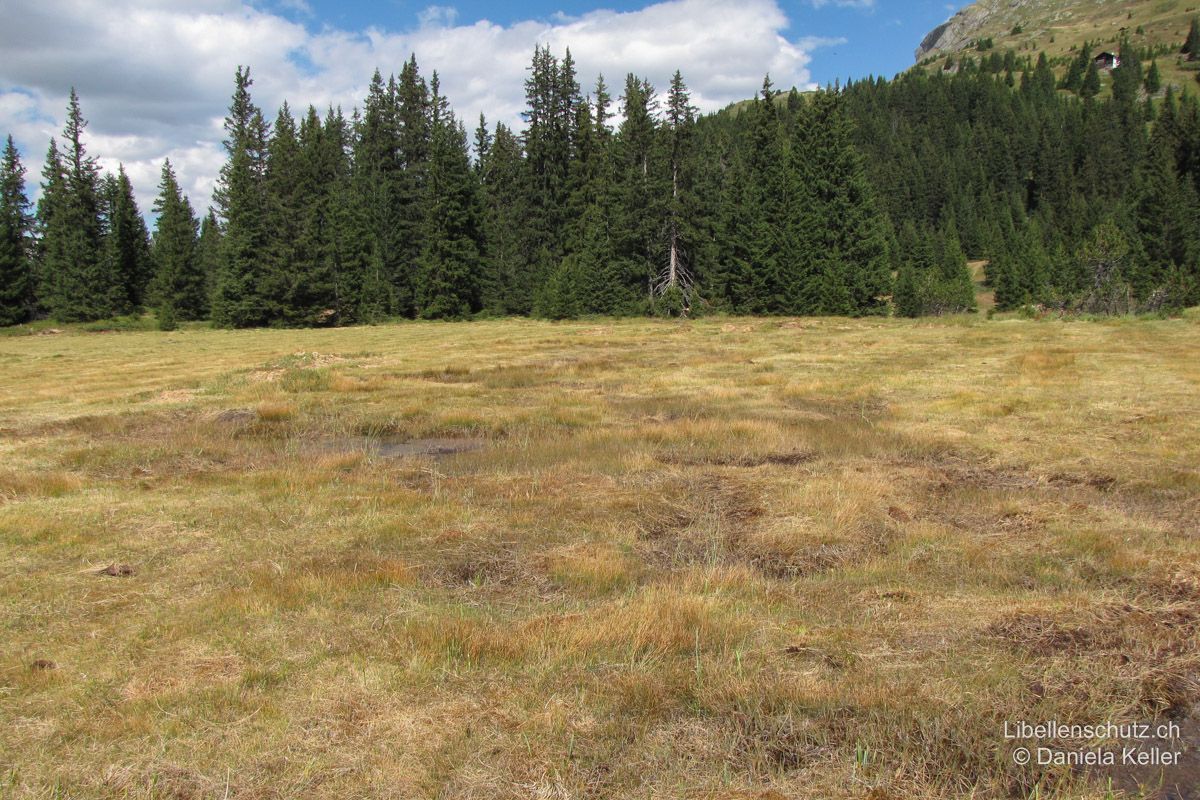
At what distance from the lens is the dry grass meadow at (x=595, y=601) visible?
3875 millimetres

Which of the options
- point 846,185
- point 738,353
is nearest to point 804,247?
point 846,185

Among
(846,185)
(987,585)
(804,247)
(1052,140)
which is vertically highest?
(1052,140)

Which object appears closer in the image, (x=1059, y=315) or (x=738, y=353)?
(x=738, y=353)

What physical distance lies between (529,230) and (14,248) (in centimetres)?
4110

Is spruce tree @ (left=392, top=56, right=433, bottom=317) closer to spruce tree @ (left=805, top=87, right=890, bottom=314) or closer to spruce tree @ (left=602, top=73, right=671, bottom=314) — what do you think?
spruce tree @ (left=602, top=73, right=671, bottom=314)

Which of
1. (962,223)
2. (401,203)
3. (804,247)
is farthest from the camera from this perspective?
(962,223)

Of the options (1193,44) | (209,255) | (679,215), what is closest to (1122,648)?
(679,215)

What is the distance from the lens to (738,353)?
2775cm

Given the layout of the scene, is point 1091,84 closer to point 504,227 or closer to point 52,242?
point 504,227

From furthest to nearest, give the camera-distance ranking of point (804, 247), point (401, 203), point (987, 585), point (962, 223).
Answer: point (962, 223), point (401, 203), point (804, 247), point (987, 585)

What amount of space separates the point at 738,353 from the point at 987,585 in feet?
71.7

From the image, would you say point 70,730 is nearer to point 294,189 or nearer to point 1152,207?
point 294,189

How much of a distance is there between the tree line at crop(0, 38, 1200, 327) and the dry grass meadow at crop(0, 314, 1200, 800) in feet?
123

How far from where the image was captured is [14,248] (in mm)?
57938
